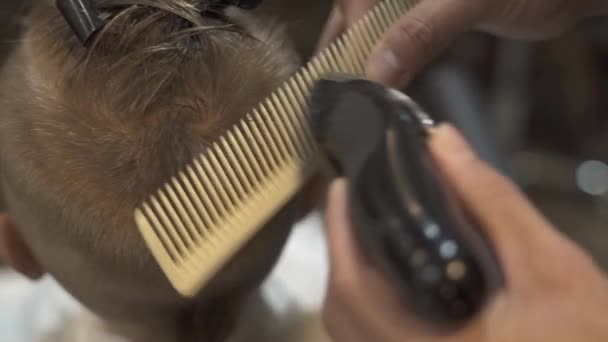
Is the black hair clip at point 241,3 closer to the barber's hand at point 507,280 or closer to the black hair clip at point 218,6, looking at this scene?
the black hair clip at point 218,6

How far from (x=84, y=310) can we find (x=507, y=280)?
530 mm

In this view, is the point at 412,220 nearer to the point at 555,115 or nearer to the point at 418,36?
the point at 418,36

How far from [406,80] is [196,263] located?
0.27m

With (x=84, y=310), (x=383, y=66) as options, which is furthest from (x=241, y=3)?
(x=84, y=310)

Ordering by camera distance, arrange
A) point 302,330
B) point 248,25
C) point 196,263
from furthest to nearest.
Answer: point 302,330 < point 248,25 < point 196,263

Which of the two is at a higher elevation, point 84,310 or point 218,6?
point 218,6

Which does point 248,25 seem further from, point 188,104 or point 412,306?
point 412,306

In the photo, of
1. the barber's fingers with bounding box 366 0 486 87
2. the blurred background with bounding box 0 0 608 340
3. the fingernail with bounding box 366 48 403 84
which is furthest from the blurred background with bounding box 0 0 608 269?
the fingernail with bounding box 366 48 403 84

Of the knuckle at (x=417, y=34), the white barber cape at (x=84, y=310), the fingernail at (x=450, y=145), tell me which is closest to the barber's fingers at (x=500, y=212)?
the fingernail at (x=450, y=145)

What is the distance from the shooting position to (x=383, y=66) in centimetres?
65

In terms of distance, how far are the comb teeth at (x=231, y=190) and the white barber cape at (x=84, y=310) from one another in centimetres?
25

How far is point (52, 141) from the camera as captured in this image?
60 cm

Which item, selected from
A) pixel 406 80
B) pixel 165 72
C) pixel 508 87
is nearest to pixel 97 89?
pixel 165 72

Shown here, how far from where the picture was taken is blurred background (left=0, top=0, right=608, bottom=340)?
1696 millimetres
